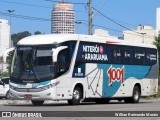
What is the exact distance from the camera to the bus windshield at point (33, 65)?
24.9 metres

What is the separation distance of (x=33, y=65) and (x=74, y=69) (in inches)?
87.1

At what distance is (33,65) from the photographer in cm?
2508

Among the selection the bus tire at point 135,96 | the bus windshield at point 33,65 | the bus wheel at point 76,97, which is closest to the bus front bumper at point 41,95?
the bus windshield at point 33,65

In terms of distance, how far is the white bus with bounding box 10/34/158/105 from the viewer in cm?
2498

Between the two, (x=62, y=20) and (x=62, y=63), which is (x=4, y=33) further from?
(x=62, y=63)

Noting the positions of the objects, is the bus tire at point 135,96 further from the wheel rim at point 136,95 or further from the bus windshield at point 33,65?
the bus windshield at point 33,65

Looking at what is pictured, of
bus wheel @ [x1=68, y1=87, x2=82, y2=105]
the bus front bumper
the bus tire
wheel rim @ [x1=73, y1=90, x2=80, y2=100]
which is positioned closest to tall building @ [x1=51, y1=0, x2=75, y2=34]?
the bus tire

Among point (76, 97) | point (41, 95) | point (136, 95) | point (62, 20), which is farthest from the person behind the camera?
point (62, 20)

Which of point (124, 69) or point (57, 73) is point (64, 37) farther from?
point (124, 69)

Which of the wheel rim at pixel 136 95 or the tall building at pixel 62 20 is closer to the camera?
the wheel rim at pixel 136 95

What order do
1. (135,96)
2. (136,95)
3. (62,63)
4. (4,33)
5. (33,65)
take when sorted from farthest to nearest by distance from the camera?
(4,33)
(136,95)
(135,96)
(62,63)
(33,65)

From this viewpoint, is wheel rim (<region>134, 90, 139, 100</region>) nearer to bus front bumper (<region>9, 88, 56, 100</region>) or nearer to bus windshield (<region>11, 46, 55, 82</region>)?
bus front bumper (<region>9, 88, 56, 100</region>)

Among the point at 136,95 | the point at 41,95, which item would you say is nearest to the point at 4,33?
the point at 136,95

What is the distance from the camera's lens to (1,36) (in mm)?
134500
